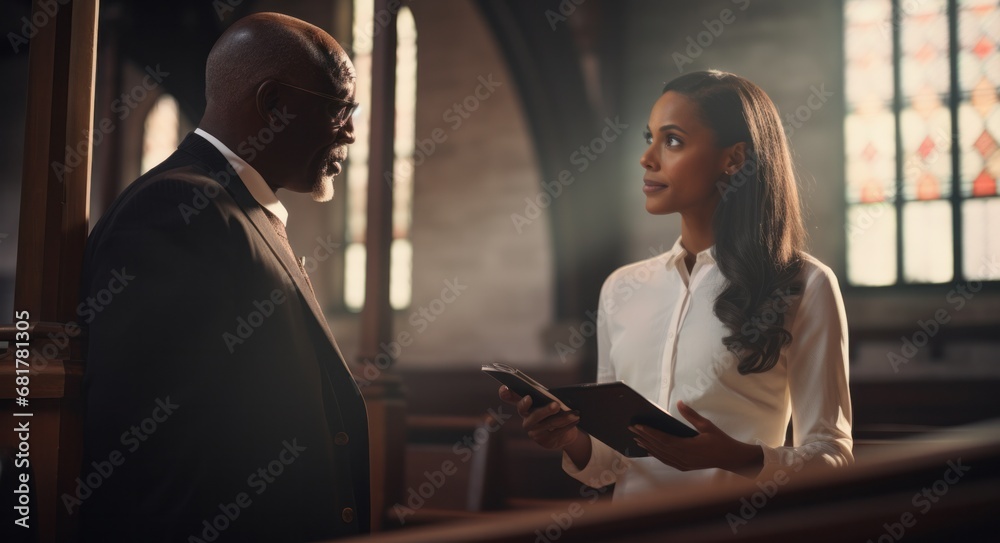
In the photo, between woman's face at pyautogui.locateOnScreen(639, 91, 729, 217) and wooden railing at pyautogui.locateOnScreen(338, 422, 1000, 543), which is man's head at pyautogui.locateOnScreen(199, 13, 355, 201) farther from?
wooden railing at pyautogui.locateOnScreen(338, 422, 1000, 543)

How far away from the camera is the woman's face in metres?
1.84

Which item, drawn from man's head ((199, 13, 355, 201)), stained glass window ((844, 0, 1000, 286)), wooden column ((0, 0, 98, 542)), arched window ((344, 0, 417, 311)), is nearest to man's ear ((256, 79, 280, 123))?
man's head ((199, 13, 355, 201))

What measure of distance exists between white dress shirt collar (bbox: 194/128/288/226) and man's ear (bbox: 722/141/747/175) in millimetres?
888

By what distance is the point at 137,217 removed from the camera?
1.47 metres

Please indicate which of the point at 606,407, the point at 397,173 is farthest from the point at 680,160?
the point at 397,173

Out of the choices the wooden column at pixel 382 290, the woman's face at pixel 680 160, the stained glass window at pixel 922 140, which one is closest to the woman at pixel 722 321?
the woman's face at pixel 680 160

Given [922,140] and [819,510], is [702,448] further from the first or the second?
[922,140]

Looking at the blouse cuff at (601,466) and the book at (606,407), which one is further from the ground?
the book at (606,407)

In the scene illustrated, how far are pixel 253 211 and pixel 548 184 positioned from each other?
5.93m

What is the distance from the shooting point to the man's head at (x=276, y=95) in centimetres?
173

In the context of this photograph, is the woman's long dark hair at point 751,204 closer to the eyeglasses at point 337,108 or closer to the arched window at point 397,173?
the eyeglasses at point 337,108

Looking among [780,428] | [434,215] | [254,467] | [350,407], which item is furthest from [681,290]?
[434,215]

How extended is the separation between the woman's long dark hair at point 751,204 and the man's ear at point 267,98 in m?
0.80

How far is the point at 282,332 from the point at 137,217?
296mm
